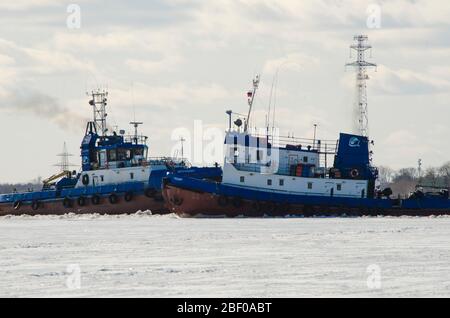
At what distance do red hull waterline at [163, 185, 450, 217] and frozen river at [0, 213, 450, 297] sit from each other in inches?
721

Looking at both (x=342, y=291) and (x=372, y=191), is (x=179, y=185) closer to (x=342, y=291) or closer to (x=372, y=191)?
(x=372, y=191)

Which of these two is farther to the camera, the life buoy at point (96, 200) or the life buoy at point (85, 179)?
the life buoy at point (85, 179)

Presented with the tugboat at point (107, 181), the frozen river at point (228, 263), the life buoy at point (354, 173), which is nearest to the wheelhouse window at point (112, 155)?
the tugboat at point (107, 181)

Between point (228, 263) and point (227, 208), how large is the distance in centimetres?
3395

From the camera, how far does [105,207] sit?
69.8 metres

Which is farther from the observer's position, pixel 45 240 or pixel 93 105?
pixel 93 105

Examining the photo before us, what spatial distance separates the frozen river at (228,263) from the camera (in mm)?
23000

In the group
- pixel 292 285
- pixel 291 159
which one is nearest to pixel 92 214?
pixel 291 159

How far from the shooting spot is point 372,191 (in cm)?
6575

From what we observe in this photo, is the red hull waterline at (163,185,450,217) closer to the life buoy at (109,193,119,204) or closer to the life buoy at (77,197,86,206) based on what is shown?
the life buoy at (109,193,119,204)

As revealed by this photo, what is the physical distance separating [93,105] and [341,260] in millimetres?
48744

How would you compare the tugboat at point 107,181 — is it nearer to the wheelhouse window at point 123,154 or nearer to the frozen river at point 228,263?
the wheelhouse window at point 123,154

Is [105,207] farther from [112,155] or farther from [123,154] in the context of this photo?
[123,154]

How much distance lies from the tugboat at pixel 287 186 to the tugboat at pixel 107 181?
4.13 metres
